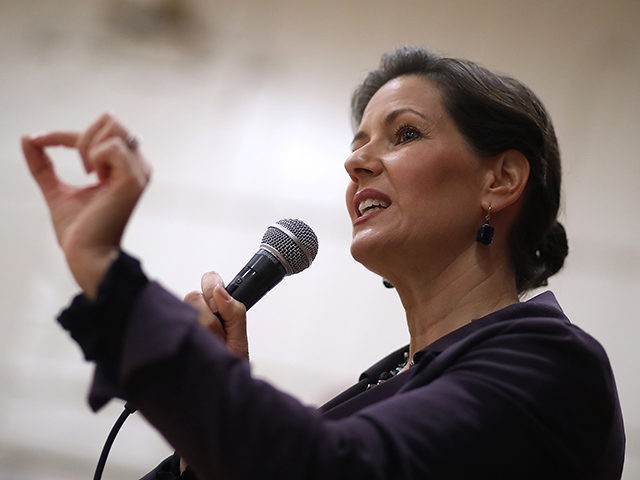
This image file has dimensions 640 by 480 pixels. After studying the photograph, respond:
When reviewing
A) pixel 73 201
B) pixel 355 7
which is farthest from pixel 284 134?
pixel 73 201

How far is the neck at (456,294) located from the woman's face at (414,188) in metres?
0.03

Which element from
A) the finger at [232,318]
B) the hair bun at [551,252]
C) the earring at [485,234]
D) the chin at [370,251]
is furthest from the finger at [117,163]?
the hair bun at [551,252]

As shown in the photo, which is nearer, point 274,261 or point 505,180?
point 274,261

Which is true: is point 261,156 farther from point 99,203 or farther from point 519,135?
point 99,203

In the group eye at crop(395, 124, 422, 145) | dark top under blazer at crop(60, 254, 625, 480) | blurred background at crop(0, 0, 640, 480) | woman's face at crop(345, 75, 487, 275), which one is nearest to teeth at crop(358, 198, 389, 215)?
woman's face at crop(345, 75, 487, 275)

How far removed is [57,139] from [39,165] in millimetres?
48

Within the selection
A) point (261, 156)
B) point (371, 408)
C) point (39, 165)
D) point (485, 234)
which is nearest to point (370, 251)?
point (485, 234)

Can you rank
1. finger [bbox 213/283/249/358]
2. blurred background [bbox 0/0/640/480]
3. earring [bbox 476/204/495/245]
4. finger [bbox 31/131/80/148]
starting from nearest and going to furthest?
finger [bbox 31/131/80/148], finger [bbox 213/283/249/358], earring [bbox 476/204/495/245], blurred background [bbox 0/0/640/480]

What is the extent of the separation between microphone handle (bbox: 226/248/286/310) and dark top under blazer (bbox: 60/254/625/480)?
33cm

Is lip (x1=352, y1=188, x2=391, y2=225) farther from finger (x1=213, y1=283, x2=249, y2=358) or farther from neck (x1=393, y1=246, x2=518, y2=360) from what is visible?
finger (x1=213, y1=283, x2=249, y2=358)

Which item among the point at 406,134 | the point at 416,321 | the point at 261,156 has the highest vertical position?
the point at 261,156

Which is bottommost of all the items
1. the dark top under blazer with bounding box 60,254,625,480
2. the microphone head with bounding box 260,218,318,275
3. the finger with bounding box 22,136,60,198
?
the dark top under blazer with bounding box 60,254,625,480

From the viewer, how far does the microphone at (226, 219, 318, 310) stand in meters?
1.21

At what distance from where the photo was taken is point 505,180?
4.49ft
